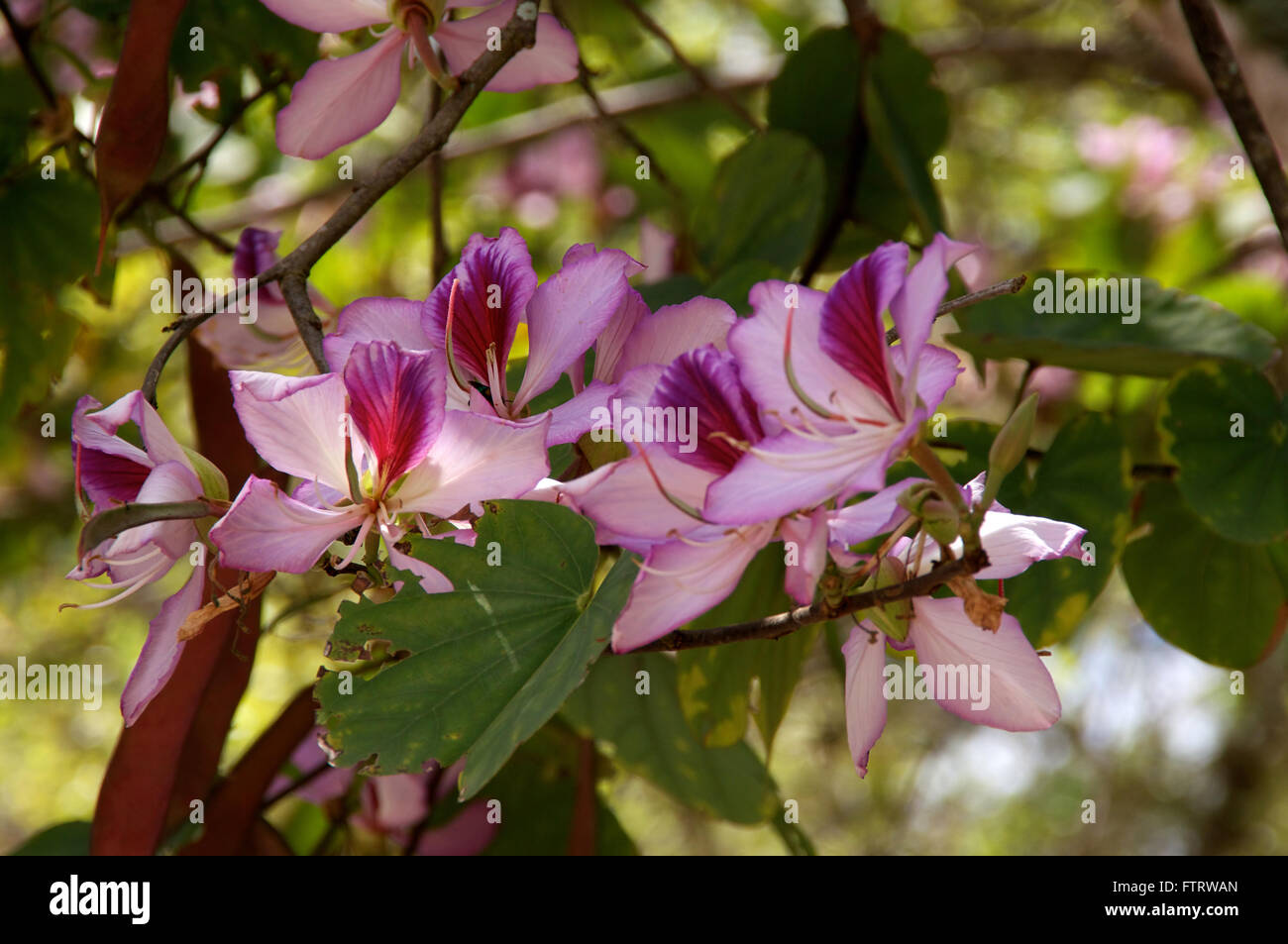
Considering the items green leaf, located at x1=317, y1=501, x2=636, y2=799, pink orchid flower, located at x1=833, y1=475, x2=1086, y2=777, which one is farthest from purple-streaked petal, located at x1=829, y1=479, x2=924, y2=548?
green leaf, located at x1=317, y1=501, x2=636, y2=799

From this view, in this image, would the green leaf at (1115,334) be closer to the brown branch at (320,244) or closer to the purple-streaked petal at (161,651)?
the brown branch at (320,244)

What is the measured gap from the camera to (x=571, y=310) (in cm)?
68

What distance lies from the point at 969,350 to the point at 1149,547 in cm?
26

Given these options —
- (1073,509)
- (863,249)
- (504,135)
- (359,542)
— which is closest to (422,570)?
(359,542)

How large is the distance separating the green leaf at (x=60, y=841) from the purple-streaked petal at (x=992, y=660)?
84 centimetres

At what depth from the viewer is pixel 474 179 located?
2.82 meters

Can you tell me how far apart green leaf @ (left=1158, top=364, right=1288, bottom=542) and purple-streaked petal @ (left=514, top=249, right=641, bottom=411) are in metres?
0.59

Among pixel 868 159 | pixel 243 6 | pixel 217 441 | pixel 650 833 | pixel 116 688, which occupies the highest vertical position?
pixel 243 6

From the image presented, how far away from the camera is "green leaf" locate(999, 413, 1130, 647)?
0.95 metres

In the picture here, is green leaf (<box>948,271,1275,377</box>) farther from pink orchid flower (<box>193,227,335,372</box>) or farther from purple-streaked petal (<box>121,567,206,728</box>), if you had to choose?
purple-streaked petal (<box>121,567,206,728</box>)

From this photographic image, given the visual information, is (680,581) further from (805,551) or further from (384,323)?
(384,323)

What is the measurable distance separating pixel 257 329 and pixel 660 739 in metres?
0.57

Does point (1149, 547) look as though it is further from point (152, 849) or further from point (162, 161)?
point (162, 161)
